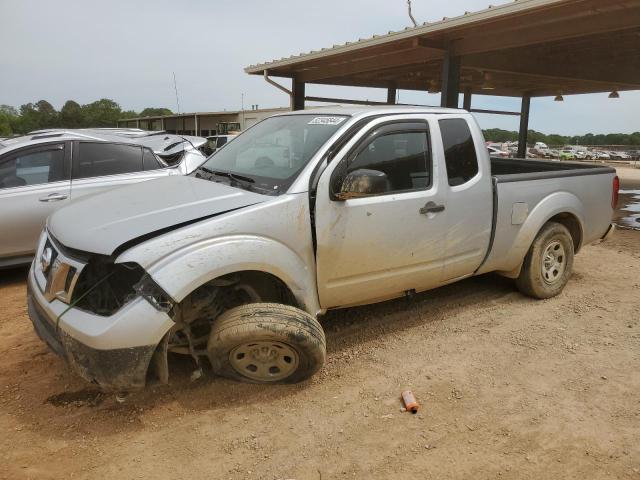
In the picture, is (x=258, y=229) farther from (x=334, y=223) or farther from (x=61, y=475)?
(x=61, y=475)

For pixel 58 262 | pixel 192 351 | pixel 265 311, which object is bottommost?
pixel 192 351

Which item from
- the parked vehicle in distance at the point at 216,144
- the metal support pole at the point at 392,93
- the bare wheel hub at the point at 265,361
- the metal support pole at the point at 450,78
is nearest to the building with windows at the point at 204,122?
the parked vehicle in distance at the point at 216,144

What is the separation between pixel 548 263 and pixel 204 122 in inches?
1542

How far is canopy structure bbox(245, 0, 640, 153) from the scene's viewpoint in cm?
727

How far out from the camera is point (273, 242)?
293 cm

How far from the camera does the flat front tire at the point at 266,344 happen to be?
111 inches

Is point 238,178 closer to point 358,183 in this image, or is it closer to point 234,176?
point 234,176

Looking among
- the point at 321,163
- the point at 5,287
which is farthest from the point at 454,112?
the point at 5,287

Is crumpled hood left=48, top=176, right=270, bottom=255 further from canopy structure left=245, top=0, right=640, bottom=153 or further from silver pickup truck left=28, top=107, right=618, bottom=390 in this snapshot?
canopy structure left=245, top=0, right=640, bottom=153

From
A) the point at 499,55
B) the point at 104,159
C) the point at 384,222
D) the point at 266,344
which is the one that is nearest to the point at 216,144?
the point at 499,55

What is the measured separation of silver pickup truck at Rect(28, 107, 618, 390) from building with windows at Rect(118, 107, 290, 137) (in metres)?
26.3

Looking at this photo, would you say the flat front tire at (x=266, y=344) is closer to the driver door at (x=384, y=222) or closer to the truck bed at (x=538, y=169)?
the driver door at (x=384, y=222)

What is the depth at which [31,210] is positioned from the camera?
5.07 m

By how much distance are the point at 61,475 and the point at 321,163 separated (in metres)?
2.19
